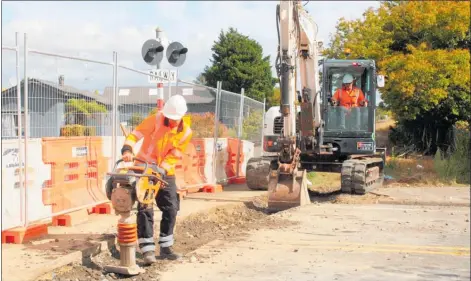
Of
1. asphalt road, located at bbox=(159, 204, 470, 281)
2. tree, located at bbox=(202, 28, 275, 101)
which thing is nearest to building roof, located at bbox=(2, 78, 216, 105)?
asphalt road, located at bbox=(159, 204, 470, 281)

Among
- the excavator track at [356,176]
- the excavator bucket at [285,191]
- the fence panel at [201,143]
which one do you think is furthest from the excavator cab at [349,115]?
the excavator bucket at [285,191]

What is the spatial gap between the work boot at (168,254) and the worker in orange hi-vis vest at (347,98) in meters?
8.46

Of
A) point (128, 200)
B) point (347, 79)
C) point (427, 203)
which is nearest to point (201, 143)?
point (347, 79)

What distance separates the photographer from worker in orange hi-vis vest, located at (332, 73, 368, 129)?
14945mm

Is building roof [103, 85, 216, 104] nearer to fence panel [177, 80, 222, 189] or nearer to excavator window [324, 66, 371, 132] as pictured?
fence panel [177, 80, 222, 189]

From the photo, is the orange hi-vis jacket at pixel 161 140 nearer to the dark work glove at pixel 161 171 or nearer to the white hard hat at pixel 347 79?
the dark work glove at pixel 161 171

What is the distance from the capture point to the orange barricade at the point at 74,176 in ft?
27.5

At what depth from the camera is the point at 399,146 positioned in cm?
2595

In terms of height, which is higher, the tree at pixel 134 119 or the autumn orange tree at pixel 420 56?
the autumn orange tree at pixel 420 56

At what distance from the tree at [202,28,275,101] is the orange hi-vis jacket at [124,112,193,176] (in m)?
37.2

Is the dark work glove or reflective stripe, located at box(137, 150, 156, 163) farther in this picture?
reflective stripe, located at box(137, 150, 156, 163)

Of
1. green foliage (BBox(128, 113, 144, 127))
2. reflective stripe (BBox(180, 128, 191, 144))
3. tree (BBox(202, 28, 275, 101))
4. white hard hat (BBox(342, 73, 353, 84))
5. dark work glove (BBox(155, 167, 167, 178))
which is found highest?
tree (BBox(202, 28, 275, 101))

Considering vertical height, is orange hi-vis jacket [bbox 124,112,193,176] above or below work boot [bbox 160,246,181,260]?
above

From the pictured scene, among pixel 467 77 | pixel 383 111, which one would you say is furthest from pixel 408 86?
pixel 383 111
